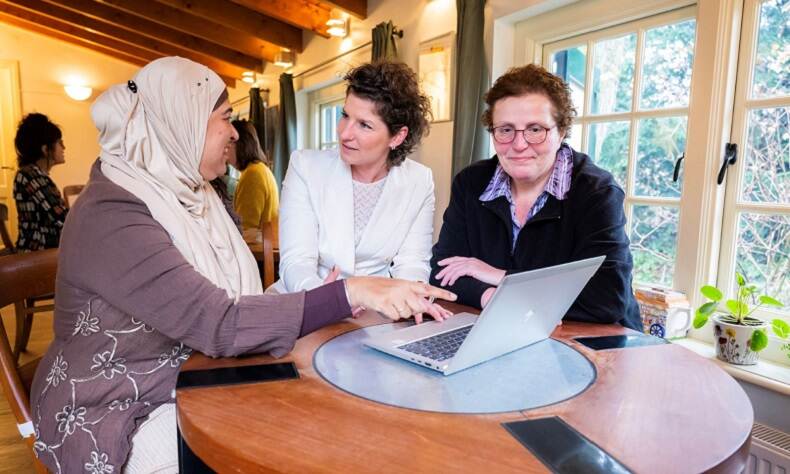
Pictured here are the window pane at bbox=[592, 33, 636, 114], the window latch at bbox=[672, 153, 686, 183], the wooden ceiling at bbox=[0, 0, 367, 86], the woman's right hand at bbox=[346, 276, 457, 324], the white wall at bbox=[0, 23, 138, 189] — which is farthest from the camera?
the white wall at bbox=[0, 23, 138, 189]

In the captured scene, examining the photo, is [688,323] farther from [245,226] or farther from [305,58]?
[305,58]

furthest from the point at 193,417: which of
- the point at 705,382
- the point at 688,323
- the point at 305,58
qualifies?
the point at 305,58

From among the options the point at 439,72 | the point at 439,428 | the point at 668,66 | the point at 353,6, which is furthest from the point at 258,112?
the point at 439,428

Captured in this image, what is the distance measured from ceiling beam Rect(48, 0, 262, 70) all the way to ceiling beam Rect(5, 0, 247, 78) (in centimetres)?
13

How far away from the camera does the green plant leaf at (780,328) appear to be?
168 cm

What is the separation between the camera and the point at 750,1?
181 centimetres

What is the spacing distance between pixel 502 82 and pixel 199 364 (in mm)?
1180

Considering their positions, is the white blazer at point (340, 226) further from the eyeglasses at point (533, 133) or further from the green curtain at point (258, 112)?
the green curtain at point (258, 112)

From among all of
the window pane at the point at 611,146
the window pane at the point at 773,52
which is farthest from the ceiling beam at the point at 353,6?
the window pane at the point at 773,52

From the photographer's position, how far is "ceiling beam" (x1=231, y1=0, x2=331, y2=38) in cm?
437

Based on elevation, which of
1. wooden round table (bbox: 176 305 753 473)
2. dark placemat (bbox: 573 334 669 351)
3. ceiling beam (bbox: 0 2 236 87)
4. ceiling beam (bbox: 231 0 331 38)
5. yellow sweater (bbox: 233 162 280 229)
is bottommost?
dark placemat (bbox: 573 334 669 351)

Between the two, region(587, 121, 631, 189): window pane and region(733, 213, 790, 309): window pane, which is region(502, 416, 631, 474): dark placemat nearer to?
region(733, 213, 790, 309): window pane

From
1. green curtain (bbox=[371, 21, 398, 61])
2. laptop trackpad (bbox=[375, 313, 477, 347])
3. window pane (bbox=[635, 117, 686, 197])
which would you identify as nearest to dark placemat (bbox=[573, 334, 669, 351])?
laptop trackpad (bbox=[375, 313, 477, 347])

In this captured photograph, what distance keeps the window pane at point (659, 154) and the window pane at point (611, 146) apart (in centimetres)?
7
